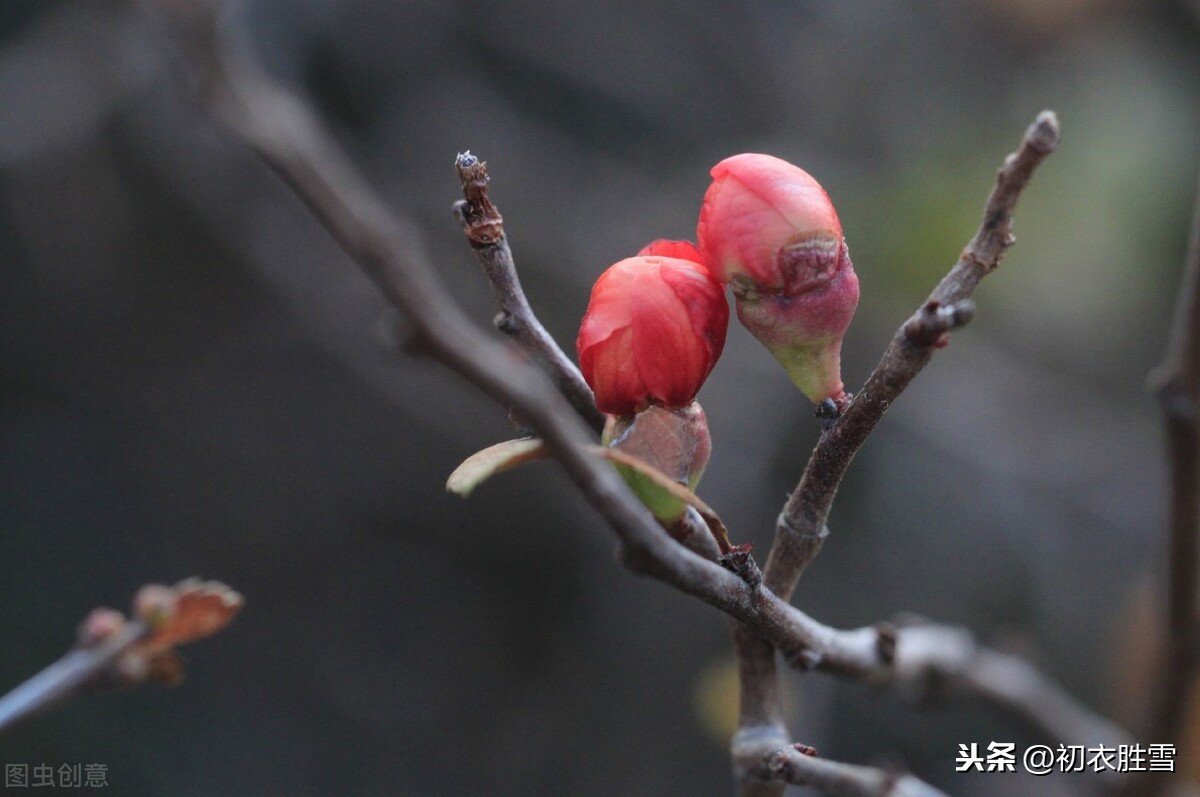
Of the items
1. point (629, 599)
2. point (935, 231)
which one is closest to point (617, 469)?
point (935, 231)

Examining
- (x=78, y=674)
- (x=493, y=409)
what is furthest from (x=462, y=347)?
(x=493, y=409)

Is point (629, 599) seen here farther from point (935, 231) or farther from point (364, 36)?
point (364, 36)

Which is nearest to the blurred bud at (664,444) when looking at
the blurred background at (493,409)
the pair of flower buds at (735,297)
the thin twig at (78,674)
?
the pair of flower buds at (735,297)

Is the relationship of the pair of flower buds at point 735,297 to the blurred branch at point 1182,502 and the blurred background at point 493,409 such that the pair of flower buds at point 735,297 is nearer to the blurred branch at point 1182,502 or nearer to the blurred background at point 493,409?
the blurred branch at point 1182,502

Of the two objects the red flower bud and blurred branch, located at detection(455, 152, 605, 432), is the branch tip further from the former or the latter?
blurred branch, located at detection(455, 152, 605, 432)

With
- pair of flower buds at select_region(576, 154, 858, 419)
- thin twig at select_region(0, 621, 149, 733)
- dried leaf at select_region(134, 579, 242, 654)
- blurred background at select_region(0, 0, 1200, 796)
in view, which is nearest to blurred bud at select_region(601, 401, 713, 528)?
pair of flower buds at select_region(576, 154, 858, 419)

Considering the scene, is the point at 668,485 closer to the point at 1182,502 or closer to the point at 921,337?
the point at 921,337
